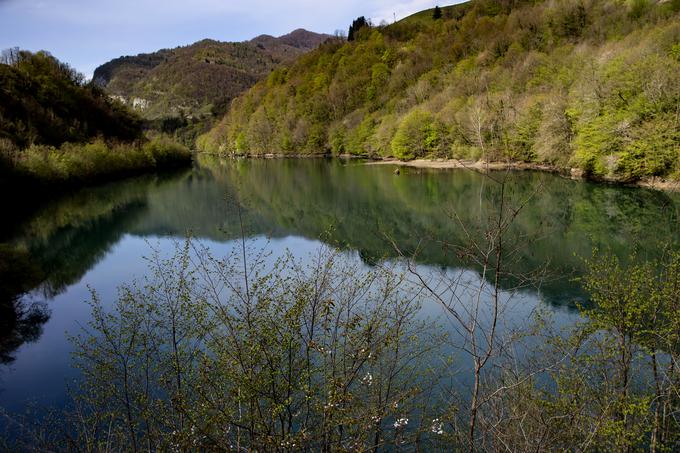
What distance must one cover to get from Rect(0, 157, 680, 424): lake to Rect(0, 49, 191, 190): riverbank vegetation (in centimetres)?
335

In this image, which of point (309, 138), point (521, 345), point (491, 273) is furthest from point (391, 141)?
point (521, 345)

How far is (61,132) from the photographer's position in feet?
212

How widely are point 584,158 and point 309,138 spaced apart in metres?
70.3

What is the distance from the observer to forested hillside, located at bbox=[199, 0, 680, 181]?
34.8m

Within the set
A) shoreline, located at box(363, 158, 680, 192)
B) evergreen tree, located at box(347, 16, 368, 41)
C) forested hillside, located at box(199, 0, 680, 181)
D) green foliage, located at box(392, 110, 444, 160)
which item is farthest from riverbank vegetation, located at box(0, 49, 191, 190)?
evergreen tree, located at box(347, 16, 368, 41)

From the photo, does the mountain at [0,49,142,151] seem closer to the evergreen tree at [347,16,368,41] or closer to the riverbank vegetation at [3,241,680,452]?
the riverbank vegetation at [3,241,680,452]

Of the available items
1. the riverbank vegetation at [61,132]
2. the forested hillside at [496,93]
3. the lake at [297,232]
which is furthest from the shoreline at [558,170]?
the riverbank vegetation at [61,132]

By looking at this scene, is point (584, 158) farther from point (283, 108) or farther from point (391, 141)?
point (283, 108)

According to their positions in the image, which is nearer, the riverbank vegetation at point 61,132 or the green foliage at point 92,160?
the green foliage at point 92,160

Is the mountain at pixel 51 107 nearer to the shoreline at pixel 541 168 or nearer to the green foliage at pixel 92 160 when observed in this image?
the green foliage at pixel 92 160

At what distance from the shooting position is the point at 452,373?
1053cm

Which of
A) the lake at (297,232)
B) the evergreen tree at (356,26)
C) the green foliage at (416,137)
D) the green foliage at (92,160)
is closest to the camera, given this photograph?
the lake at (297,232)

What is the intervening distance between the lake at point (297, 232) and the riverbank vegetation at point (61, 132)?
11.0 ft

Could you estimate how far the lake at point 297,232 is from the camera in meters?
13.7
